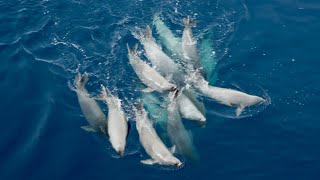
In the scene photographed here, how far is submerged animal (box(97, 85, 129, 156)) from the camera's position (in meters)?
10.1

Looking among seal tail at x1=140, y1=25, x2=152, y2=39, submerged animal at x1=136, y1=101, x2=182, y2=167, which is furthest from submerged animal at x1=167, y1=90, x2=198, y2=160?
seal tail at x1=140, y1=25, x2=152, y2=39

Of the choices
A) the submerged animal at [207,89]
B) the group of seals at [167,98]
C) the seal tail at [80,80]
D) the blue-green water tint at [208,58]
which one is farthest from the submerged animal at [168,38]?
the seal tail at [80,80]

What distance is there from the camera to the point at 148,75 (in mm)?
11602

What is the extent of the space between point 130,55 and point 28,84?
2901mm

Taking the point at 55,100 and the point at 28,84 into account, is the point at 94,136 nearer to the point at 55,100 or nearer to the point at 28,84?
the point at 55,100

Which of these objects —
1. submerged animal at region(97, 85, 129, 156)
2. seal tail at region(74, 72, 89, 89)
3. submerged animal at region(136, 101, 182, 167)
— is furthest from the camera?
seal tail at region(74, 72, 89, 89)

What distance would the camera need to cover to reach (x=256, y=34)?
45.0 ft

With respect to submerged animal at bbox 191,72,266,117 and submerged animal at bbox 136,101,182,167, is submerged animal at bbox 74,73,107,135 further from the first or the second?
submerged animal at bbox 191,72,266,117

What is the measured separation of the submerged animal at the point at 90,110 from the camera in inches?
416

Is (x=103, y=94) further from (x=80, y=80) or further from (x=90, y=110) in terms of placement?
(x=80, y=80)

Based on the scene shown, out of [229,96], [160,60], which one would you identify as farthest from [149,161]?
[160,60]

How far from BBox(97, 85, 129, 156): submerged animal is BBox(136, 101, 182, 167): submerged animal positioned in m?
0.37

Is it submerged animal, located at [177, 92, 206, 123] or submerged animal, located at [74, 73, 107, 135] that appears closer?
submerged animal, located at [74, 73, 107, 135]

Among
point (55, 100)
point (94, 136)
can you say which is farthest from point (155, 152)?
point (55, 100)
